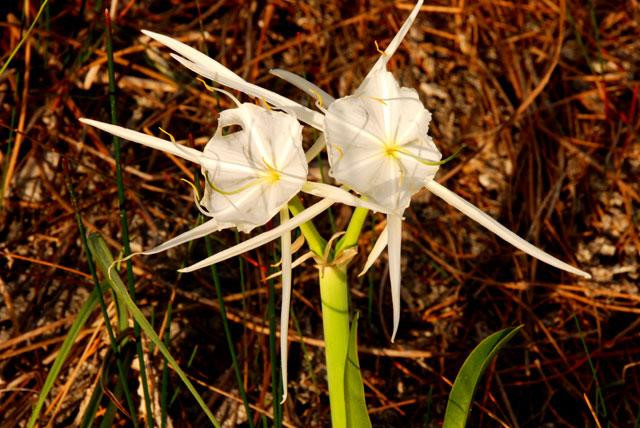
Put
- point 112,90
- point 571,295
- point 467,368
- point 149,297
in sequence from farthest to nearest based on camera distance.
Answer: point 571,295, point 149,297, point 112,90, point 467,368

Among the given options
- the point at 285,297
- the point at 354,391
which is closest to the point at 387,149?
the point at 285,297

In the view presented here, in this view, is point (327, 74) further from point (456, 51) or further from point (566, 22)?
point (566, 22)

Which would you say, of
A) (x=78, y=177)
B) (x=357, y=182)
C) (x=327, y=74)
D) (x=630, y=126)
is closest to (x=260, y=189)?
(x=357, y=182)

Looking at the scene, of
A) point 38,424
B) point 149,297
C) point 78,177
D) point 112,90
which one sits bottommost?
point 38,424

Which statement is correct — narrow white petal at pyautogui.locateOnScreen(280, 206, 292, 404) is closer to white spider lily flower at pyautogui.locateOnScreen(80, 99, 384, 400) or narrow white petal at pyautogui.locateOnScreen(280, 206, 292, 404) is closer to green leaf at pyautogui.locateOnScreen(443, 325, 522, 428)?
white spider lily flower at pyautogui.locateOnScreen(80, 99, 384, 400)

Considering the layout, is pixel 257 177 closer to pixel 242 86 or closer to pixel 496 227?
pixel 242 86

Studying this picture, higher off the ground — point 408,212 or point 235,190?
point 235,190

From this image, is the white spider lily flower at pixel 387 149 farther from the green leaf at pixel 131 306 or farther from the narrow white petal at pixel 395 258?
the green leaf at pixel 131 306
